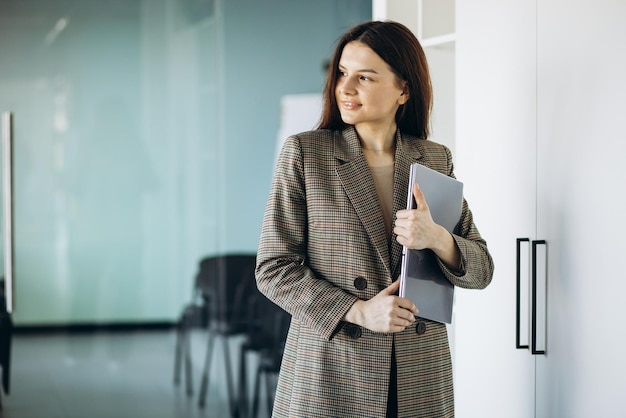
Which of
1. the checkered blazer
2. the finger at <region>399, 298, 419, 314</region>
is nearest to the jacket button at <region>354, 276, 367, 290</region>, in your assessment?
the checkered blazer

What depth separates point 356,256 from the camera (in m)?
1.87

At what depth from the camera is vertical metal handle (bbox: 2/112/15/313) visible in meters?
3.46

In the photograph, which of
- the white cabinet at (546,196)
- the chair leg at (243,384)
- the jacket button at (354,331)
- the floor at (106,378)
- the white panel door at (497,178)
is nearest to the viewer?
the jacket button at (354,331)

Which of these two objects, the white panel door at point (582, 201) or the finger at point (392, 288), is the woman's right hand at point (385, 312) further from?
the white panel door at point (582, 201)

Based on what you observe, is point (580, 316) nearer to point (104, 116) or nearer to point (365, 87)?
point (365, 87)

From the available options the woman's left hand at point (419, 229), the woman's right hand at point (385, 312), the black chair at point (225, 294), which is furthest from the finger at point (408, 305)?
the black chair at point (225, 294)

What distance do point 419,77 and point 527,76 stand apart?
1.43 ft

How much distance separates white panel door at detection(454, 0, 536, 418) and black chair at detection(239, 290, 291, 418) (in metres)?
1.23

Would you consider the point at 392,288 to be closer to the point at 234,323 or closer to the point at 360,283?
the point at 360,283

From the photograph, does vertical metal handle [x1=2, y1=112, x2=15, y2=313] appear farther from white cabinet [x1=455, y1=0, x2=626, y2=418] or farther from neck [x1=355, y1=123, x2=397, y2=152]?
neck [x1=355, y1=123, x2=397, y2=152]

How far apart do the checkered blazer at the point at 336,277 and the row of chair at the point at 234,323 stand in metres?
1.86

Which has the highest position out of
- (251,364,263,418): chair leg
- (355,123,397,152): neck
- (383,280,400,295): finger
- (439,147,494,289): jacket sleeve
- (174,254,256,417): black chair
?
(355,123,397,152): neck

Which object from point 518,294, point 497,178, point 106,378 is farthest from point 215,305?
point 518,294

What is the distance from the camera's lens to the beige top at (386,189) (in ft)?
6.31
